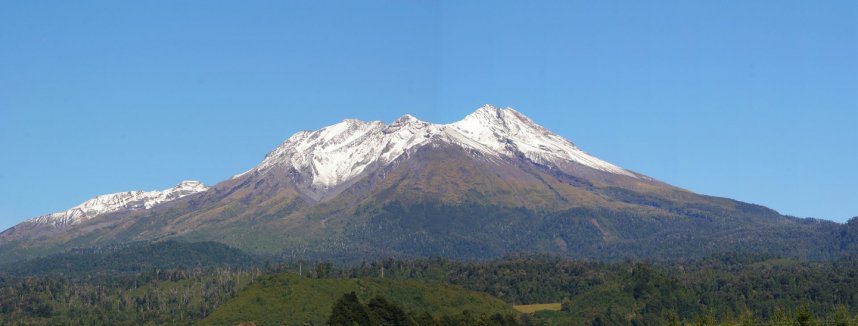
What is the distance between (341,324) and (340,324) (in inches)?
15.8

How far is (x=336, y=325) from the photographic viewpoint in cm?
19925

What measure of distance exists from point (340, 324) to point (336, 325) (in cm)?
65

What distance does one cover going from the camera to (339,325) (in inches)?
7810

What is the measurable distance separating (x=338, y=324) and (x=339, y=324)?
0.16 meters

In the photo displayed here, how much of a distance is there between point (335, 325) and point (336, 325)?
66cm

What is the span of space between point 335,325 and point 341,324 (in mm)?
988

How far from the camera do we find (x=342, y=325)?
199375mm

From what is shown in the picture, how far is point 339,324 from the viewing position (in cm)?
19925

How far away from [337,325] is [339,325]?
511 millimetres

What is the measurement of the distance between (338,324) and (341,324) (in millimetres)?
670

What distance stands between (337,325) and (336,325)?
0.54m

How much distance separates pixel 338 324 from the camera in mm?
199250

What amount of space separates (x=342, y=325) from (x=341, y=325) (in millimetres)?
519

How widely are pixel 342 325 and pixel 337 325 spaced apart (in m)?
0.98
